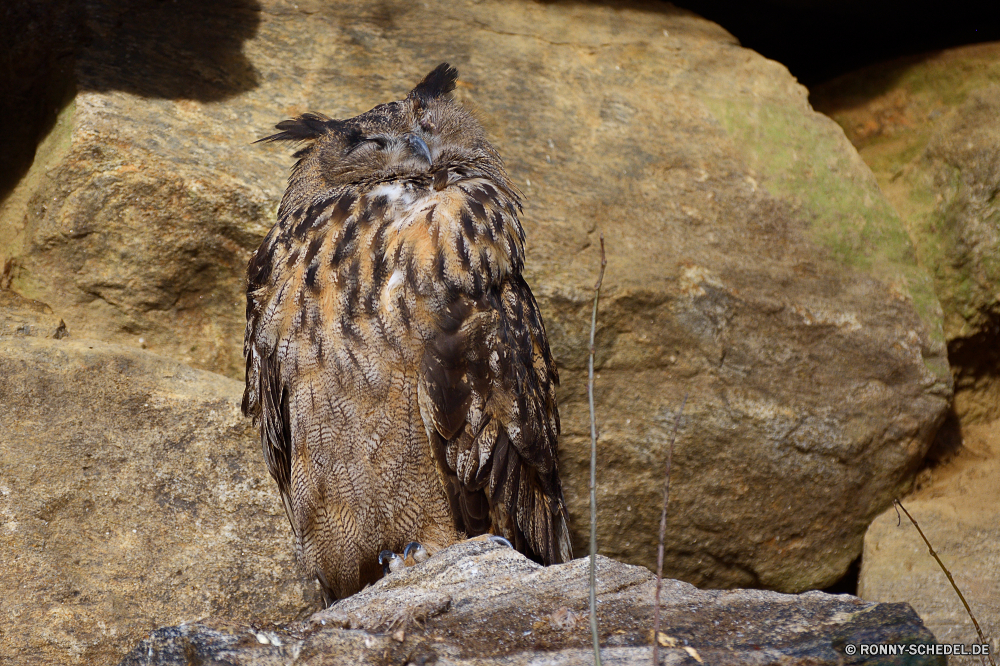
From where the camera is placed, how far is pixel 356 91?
13.3 feet

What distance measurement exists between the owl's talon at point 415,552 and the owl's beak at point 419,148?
3.97ft

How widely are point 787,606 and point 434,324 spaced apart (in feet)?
3.87

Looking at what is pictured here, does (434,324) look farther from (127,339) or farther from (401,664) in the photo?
(127,339)

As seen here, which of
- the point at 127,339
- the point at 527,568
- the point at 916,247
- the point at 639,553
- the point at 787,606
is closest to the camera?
the point at 787,606

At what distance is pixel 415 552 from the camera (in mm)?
2494

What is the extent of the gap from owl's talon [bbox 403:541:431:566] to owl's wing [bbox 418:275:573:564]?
133 millimetres

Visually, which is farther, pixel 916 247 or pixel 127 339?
pixel 916 247

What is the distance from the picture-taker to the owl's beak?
8.57 ft

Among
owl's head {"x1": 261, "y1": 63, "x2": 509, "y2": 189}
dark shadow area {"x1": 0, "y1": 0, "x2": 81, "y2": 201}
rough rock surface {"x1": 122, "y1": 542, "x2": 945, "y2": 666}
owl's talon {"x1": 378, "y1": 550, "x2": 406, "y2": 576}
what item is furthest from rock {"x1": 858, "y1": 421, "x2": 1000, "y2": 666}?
dark shadow area {"x1": 0, "y1": 0, "x2": 81, "y2": 201}

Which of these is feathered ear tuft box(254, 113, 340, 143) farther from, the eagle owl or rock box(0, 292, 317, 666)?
rock box(0, 292, 317, 666)

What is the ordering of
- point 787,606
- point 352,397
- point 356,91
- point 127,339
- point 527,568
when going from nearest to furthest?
point 787,606 < point 527,568 < point 352,397 < point 127,339 < point 356,91

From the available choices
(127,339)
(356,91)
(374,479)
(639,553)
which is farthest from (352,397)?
(356,91)

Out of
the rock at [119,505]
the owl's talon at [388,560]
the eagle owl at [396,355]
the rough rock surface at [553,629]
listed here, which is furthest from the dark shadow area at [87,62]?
the rough rock surface at [553,629]

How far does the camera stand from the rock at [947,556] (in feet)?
11.3
